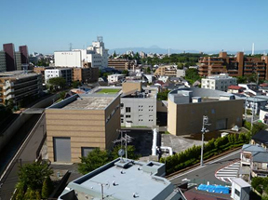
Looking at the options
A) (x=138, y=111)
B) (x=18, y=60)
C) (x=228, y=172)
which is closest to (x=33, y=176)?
(x=228, y=172)

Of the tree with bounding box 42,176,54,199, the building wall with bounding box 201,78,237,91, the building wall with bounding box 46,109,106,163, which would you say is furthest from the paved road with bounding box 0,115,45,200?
the building wall with bounding box 201,78,237,91

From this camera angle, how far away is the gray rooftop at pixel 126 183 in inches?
387

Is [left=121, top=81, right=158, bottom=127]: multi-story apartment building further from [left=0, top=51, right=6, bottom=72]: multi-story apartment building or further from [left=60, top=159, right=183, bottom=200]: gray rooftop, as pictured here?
[left=0, top=51, right=6, bottom=72]: multi-story apartment building

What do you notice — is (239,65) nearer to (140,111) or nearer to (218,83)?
(218,83)

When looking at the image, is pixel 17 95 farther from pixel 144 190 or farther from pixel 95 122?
pixel 144 190

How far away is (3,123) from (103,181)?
107 feet

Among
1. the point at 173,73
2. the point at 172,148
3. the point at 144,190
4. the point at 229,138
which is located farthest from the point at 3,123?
the point at 173,73

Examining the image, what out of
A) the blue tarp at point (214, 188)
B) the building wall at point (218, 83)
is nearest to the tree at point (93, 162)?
the blue tarp at point (214, 188)

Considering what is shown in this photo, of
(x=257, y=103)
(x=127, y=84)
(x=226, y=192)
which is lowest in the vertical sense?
(x=226, y=192)

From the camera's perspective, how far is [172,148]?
28.8 m

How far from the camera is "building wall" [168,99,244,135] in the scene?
106 ft

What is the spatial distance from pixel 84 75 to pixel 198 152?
205 feet

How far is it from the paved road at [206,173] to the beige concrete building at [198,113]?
24.2 ft

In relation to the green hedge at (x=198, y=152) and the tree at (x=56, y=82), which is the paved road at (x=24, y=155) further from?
the tree at (x=56, y=82)
